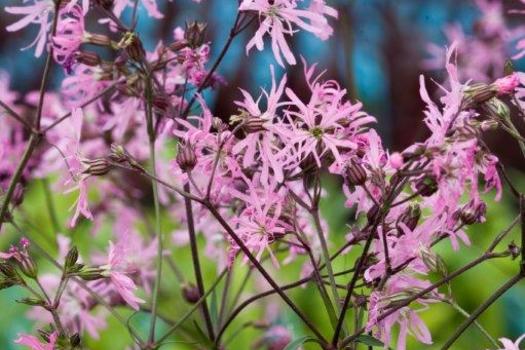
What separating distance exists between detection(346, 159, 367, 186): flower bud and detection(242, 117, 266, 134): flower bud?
0.07m

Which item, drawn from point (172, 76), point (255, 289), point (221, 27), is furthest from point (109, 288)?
point (221, 27)

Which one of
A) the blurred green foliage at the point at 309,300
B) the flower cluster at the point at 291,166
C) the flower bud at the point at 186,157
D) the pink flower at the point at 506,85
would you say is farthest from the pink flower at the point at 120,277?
the blurred green foliage at the point at 309,300

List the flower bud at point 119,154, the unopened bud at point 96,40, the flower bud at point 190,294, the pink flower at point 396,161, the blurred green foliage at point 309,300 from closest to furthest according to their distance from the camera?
the pink flower at point 396,161 → the flower bud at point 119,154 → the unopened bud at point 96,40 → the flower bud at point 190,294 → the blurred green foliage at point 309,300

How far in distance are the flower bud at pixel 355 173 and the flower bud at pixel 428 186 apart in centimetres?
4

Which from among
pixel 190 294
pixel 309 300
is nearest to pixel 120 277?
pixel 190 294

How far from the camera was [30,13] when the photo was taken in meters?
0.90

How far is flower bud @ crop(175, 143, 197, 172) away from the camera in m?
0.73

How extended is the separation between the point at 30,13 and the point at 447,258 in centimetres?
129

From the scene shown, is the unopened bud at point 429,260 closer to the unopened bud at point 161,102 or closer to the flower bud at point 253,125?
the flower bud at point 253,125

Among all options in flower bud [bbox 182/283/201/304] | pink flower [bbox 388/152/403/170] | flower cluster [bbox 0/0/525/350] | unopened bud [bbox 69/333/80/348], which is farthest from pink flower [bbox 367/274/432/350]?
flower bud [bbox 182/283/201/304]

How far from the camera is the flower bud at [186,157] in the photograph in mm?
732

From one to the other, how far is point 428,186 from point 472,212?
63mm

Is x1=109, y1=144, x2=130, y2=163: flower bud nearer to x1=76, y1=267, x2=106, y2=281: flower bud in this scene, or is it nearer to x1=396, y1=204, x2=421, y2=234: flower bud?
x1=76, y1=267, x2=106, y2=281: flower bud

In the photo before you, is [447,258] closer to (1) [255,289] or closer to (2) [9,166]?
(1) [255,289]
